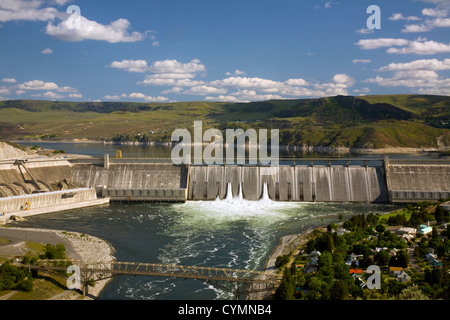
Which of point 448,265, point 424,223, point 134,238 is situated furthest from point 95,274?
point 424,223

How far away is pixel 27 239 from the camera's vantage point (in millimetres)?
46281

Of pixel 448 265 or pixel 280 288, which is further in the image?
pixel 448 265

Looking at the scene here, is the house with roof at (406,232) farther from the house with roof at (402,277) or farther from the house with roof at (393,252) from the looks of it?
the house with roof at (402,277)

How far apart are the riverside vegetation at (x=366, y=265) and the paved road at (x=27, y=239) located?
21.6 meters

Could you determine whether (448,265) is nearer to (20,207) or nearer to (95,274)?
(95,274)

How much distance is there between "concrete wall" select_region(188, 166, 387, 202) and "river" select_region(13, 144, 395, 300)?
2113 mm

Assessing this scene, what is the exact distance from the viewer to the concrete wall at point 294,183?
73.1 meters

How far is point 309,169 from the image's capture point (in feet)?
250

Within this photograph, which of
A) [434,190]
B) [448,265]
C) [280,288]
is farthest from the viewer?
[434,190]

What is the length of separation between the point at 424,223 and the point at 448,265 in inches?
701

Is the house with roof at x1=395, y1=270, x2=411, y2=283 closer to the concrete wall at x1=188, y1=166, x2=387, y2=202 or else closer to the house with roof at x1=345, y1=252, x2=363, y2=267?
the house with roof at x1=345, y1=252, x2=363, y2=267

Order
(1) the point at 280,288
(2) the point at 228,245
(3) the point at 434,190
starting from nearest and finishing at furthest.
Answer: (1) the point at 280,288 < (2) the point at 228,245 < (3) the point at 434,190

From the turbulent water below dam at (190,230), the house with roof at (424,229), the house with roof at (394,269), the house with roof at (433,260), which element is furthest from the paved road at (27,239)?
the house with roof at (424,229)

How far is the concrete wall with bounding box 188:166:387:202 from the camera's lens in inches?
2876
